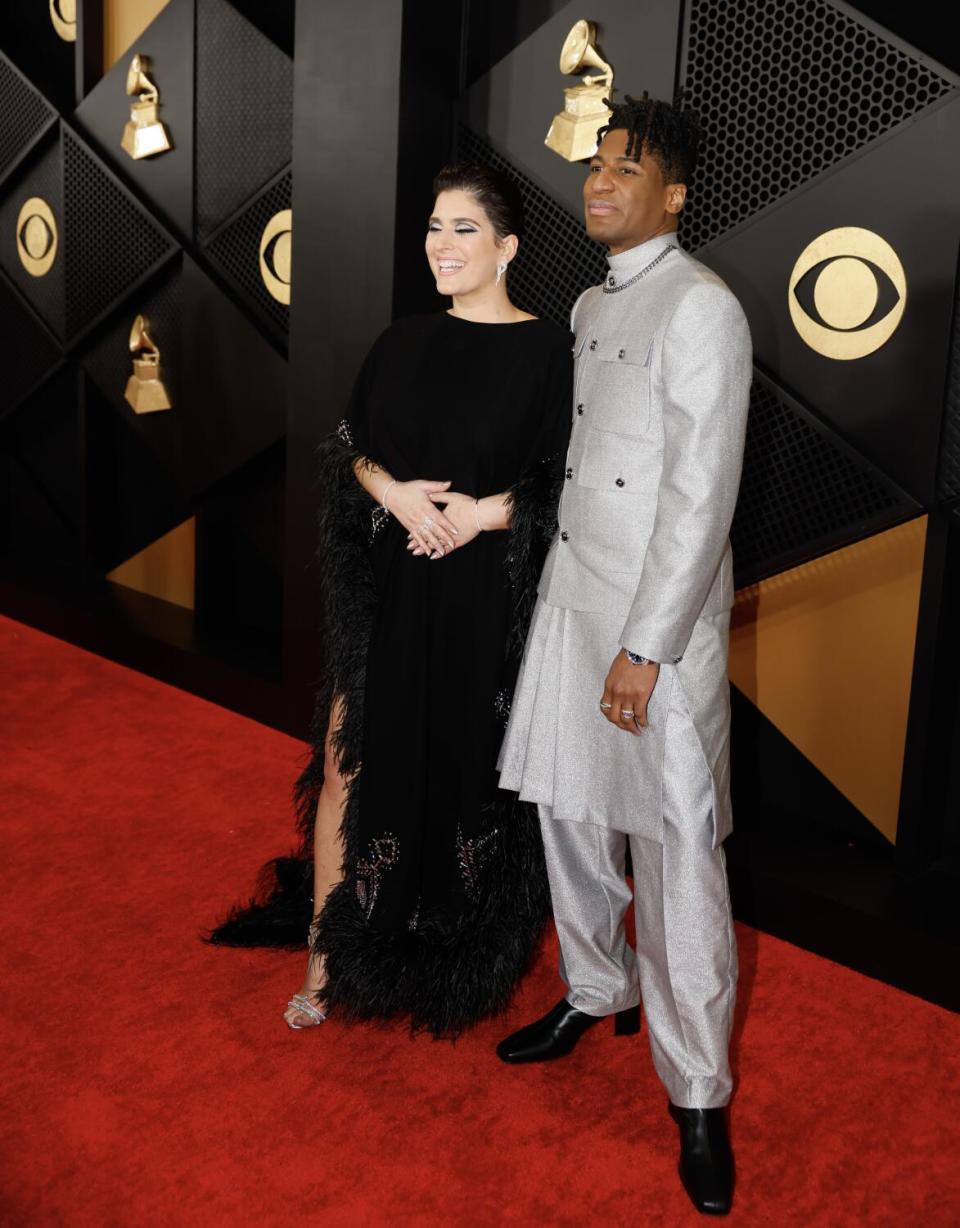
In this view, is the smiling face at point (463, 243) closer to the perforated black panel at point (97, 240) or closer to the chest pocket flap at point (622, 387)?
the chest pocket flap at point (622, 387)

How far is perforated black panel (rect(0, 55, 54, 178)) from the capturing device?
4.47m

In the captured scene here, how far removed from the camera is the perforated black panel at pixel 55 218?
4.51 m

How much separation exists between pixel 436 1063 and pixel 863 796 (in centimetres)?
130

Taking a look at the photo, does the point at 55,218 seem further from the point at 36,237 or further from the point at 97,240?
the point at 97,240

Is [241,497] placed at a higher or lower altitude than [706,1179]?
higher

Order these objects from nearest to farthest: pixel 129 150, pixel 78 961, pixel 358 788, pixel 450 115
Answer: pixel 358 788 < pixel 78 961 < pixel 450 115 < pixel 129 150

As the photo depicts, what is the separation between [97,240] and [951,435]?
310 centimetres

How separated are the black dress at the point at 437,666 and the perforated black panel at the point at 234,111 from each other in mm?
2053

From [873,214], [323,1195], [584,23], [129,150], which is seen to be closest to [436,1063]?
[323,1195]

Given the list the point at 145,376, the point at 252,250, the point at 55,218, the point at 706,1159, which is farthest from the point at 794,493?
the point at 55,218

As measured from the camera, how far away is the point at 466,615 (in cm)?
210

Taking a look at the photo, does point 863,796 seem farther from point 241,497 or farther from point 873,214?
point 241,497

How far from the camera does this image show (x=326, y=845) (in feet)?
7.50

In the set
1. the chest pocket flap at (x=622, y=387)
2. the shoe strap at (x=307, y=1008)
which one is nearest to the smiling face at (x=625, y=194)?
the chest pocket flap at (x=622, y=387)
